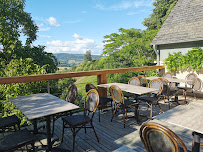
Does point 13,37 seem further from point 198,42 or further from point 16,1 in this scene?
point 198,42

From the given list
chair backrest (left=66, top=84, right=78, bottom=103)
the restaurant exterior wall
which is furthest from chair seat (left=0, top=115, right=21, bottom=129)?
the restaurant exterior wall

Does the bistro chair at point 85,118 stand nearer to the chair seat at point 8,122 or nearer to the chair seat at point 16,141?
the chair seat at point 16,141

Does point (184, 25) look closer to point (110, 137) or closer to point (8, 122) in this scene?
point (110, 137)

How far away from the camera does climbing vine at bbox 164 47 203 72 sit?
5.72 metres

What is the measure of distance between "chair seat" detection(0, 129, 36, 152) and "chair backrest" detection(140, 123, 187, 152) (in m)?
1.40

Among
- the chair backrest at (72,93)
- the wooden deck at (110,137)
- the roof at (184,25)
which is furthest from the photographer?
the roof at (184,25)

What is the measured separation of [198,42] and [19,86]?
6513 mm

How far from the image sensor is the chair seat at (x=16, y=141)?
1.75m

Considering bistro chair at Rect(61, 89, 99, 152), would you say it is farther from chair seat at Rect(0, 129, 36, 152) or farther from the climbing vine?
the climbing vine

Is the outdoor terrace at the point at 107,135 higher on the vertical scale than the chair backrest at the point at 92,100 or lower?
lower

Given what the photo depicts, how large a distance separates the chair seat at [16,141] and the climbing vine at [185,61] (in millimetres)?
5972

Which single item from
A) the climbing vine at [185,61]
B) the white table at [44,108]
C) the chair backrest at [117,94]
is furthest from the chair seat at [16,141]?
the climbing vine at [185,61]

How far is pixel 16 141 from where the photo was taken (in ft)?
6.12

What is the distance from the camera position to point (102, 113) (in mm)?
4117
